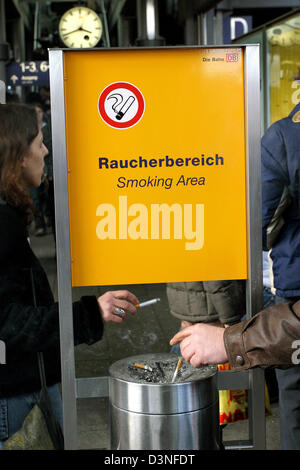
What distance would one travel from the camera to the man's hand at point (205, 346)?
83.4 inches

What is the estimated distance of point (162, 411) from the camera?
2104 mm

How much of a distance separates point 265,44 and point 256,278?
15.8ft

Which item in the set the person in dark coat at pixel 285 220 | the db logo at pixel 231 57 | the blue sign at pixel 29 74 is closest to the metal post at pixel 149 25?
the blue sign at pixel 29 74

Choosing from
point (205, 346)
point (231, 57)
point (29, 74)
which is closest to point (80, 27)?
point (29, 74)

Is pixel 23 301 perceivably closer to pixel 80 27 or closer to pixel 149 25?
pixel 149 25

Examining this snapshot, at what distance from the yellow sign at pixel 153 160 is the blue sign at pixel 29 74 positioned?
362 inches

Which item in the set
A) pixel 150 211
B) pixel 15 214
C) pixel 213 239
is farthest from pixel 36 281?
pixel 213 239

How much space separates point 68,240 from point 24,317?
327 millimetres

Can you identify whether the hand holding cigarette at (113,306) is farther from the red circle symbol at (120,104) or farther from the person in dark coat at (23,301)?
the red circle symbol at (120,104)

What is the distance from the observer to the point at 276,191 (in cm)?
342

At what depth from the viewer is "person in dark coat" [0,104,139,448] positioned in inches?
87.7

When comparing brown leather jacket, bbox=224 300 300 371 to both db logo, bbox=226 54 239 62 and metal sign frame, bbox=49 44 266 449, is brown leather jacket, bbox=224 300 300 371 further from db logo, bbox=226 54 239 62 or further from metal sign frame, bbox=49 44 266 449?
db logo, bbox=226 54 239 62

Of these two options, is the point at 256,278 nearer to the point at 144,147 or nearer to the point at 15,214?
the point at 144,147

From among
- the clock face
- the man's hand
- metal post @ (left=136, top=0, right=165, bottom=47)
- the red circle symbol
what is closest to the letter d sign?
the man's hand
